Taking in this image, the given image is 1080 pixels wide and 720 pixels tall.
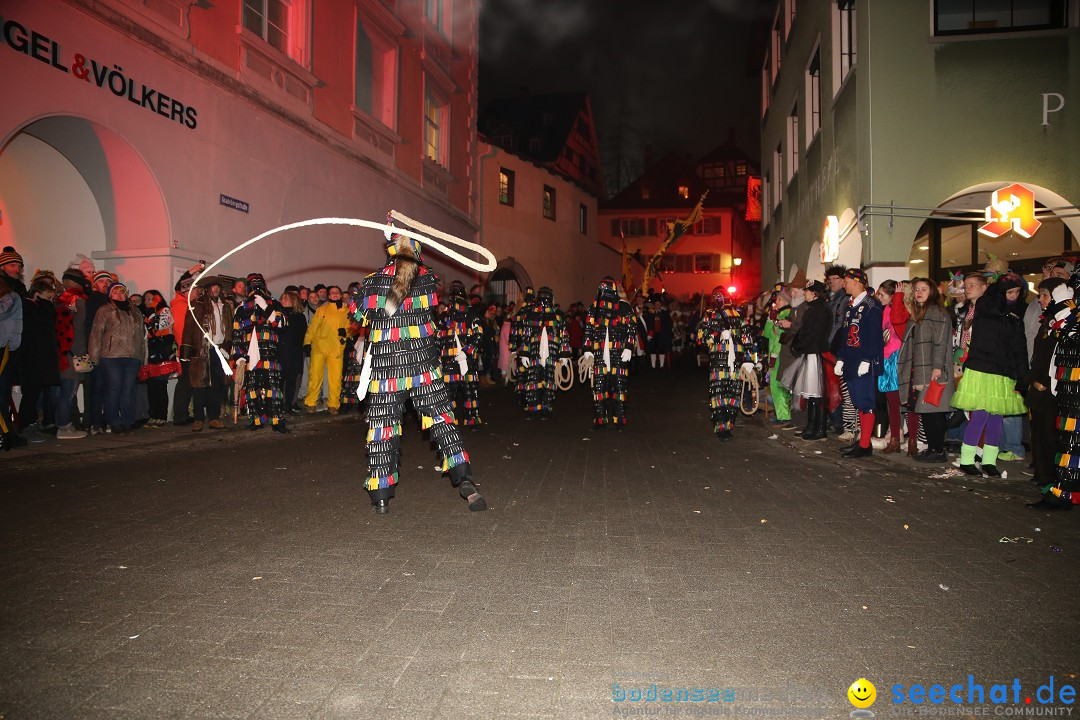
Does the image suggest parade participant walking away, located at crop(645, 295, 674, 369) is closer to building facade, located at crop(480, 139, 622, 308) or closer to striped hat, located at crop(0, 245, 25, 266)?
building facade, located at crop(480, 139, 622, 308)

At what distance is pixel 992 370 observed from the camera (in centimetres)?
710

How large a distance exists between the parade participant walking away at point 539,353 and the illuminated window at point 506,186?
16812 millimetres

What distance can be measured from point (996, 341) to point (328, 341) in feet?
35.1

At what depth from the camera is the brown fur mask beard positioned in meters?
5.80

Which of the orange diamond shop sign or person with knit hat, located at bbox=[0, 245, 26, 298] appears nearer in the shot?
person with knit hat, located at bbox=[0, 245, 26, 298]

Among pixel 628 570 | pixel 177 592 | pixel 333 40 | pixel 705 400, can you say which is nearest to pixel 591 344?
pixel 705 400

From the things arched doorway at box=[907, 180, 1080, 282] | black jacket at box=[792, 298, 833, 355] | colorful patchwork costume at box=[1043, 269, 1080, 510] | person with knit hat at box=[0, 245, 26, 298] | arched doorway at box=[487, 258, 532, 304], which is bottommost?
colorful patchwork costume at box=[1043, 269, 1080, 510]

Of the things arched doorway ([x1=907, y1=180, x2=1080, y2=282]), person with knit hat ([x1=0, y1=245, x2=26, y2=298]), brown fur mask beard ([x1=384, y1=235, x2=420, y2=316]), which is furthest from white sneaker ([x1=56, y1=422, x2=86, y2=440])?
arched doorway ([x1=907, y1=180, x2=1080, y2=282])

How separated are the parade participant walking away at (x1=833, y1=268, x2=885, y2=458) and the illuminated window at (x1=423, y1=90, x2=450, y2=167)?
16.2 metres

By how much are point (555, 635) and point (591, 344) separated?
336 inches

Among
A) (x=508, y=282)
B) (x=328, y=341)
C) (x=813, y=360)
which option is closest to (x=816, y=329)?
(x=813, y=360)

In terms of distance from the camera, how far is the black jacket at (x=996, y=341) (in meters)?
7.02

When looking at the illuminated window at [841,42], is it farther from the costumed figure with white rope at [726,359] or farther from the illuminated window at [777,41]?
the illuminated window at [777,41]

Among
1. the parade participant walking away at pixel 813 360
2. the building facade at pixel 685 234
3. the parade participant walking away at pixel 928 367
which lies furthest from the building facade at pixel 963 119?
the building facade at pixel 685 234
